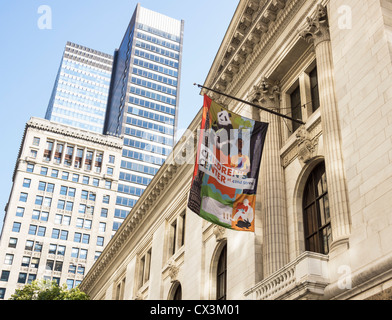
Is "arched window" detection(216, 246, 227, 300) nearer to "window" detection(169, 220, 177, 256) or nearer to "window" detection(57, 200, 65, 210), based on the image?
"window" detection(169, 220, 177, 256)

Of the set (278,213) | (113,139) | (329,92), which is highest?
(113,139)

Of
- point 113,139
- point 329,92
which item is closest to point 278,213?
point 329,92

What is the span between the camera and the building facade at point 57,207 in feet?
→ 314

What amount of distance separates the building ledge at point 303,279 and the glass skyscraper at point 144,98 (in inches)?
3676

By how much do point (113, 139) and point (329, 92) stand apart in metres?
94.7

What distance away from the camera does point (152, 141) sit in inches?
5064

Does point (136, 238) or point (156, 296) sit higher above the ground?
point (136, 238)

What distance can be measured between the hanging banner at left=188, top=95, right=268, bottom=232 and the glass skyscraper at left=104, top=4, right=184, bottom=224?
3568 inches

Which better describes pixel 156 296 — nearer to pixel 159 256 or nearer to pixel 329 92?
pixel 159 256

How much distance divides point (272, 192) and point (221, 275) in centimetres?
698

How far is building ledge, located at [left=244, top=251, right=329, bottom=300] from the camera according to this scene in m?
16.3

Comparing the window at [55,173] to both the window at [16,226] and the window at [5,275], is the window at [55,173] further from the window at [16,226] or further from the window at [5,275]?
the window at [5,275]

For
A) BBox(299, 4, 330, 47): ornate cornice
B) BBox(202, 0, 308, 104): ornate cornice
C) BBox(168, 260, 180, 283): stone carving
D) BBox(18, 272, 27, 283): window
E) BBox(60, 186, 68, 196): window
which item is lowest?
BBox(168, 260, 180, 283): stone carving

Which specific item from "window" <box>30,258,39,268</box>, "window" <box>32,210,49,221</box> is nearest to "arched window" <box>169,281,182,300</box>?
"window" <box>30,258,39,268</box>
